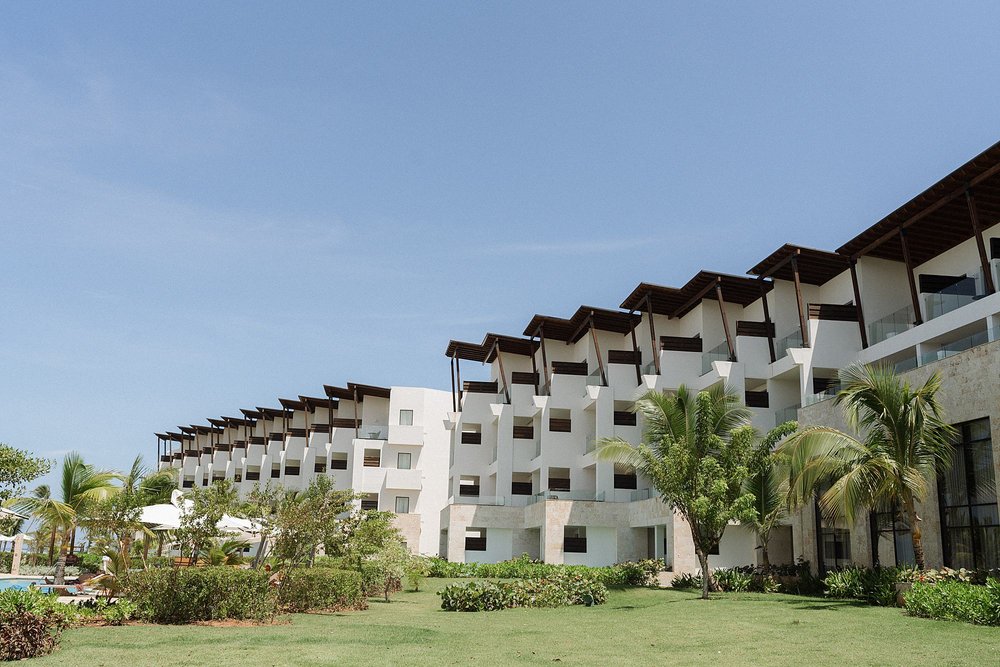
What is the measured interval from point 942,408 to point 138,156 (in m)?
18.9

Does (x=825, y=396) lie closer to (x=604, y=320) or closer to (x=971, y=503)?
(x=971, y=503)

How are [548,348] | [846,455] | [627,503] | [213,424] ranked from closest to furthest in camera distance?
[846,455] → [627,503] → [548,348] → [213,424]

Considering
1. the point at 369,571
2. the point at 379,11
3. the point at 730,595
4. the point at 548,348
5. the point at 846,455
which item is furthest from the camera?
the point at 548,348

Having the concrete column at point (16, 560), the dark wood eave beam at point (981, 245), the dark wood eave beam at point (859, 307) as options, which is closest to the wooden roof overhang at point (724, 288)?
the dark wood eave beam at point (859, 307)

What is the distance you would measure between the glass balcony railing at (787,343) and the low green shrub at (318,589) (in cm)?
1843

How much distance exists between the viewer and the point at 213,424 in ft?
264

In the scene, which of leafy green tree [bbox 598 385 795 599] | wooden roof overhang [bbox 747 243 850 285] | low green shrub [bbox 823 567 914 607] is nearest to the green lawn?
low green shrub [bbox 823 567 914 607]

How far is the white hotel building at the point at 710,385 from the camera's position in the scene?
863 inches

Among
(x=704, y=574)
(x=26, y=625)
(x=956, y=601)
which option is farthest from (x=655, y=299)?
(x=26, y=625)

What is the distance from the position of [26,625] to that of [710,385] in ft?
93.0

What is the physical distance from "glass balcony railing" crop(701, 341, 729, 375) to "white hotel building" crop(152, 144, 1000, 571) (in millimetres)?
126

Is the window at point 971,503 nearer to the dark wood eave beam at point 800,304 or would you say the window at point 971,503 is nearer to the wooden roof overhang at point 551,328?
the dark wood eave beam at point 800,304

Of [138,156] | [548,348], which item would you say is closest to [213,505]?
[138,156]

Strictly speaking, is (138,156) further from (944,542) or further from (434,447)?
(434,447)
